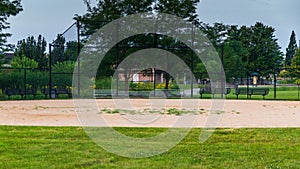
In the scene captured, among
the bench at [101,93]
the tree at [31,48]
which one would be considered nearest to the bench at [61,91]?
the bench at [101,93]

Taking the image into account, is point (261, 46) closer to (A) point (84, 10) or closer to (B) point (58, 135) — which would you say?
(A) point (84, 10)

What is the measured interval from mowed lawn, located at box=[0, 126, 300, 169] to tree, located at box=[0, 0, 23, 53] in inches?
641

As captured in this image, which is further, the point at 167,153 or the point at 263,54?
the point at 263,54

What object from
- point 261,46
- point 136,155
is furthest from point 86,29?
point 261,46

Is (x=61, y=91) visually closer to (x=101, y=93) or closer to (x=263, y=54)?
(x=101, y=93)

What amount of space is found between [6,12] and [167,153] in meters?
19.5

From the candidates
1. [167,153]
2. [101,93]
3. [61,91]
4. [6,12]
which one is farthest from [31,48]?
[167,153]

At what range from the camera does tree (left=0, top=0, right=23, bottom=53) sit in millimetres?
21289

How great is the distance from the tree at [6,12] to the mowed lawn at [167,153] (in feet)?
53.4

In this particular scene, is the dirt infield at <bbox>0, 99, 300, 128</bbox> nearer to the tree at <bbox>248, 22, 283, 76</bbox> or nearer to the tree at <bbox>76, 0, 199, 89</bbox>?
the tree at <bbox>76, 0, 199, 89</bbox>

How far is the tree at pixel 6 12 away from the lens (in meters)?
21.3

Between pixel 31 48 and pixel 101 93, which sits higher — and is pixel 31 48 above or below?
above

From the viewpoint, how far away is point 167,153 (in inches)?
193

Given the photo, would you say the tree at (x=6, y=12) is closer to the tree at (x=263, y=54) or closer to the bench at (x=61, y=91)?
the bench at (x=61, y=91)
